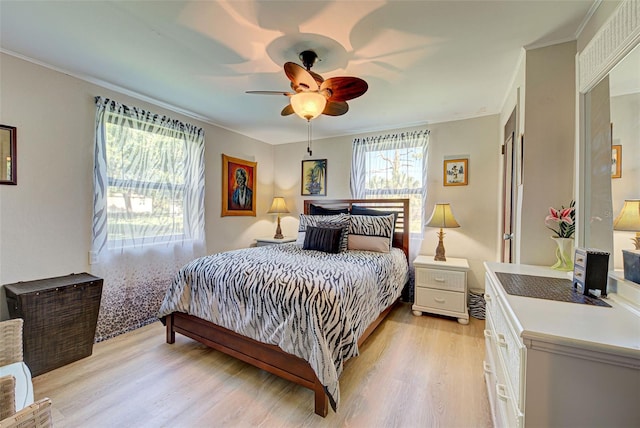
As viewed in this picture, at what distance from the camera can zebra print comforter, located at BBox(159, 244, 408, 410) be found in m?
1.63

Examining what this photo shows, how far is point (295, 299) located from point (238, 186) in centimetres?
274

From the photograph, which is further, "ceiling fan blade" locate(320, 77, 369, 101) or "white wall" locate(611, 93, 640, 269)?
"ceiling fan blade" locate(320, 77, 369, 101)

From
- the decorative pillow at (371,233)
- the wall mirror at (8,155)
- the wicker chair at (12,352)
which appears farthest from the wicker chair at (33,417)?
the decorative pillow at (371,233)

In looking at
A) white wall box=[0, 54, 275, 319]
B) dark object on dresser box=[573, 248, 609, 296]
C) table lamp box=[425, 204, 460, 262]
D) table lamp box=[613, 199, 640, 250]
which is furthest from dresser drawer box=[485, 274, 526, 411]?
white wall box=[0, 54, 275, 319]

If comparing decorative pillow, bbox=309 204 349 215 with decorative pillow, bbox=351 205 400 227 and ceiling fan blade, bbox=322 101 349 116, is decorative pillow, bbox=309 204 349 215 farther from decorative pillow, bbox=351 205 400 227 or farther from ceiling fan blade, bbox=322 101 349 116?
ceiling fan blade, bbox=322 101 349 116

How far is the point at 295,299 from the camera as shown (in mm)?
1700

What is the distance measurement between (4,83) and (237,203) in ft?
8.09

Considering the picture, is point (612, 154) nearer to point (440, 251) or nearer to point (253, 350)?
point (440, 251)

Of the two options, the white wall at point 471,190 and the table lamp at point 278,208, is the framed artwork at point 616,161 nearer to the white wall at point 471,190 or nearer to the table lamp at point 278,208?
the white wall at point 471,190

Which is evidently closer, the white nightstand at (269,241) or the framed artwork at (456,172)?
the framed artwork at (456,172)

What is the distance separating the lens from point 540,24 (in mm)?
1629

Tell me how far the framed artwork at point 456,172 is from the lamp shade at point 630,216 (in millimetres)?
2195

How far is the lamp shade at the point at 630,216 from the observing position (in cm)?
110

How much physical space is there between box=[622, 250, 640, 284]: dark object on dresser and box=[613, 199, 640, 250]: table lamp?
0.04 metres
